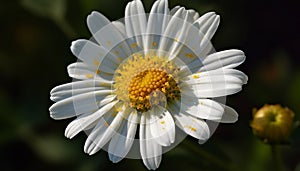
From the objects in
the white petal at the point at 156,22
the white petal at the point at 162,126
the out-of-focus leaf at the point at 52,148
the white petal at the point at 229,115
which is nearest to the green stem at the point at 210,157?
the white petal at the point at 162,126

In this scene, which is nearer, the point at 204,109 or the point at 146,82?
the point at 204,109

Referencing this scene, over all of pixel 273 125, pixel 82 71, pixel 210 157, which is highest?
pixel 82 71

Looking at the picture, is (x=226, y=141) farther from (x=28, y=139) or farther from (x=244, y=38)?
(x=28, y=139)

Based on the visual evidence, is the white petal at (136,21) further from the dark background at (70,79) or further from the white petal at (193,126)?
the dark background at (70,79)

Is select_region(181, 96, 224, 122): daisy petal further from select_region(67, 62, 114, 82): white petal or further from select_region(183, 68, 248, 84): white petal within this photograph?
select_region(67, 62, 114, 82): white petal

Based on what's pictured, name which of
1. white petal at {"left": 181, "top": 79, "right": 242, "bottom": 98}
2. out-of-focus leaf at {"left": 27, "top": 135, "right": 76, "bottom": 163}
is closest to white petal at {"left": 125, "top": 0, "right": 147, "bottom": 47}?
white petal at {"left": 181, "top": 79, "right": 242, "bottom": 98}

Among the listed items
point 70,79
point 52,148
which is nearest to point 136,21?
point 70,79

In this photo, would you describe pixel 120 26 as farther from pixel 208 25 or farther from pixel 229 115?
pixel 229 115
